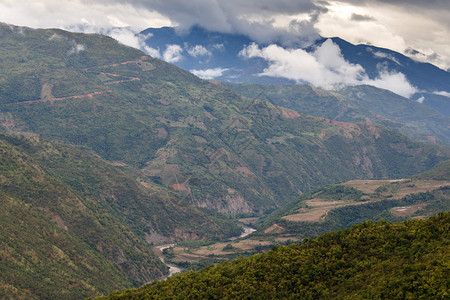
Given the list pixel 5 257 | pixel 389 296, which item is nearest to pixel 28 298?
pixel 5 257

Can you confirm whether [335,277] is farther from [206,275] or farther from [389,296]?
[206,275]

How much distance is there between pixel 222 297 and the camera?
391 feet

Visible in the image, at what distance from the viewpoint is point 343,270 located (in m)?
116

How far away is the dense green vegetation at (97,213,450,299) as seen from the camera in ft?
320

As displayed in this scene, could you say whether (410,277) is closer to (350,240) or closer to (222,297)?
(350,240)

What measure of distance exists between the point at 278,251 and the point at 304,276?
19410mm

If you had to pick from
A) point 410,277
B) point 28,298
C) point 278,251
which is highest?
point 410,277

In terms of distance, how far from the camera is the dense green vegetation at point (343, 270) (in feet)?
320

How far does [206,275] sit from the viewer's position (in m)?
135

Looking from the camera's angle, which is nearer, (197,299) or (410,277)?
(410,277)

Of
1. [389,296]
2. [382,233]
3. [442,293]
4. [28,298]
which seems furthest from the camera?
[28,298]

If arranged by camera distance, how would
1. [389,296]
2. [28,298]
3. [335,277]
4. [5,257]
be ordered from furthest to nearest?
[5,257], [28,298], [335,277], [389,296]

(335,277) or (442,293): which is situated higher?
(442,293)

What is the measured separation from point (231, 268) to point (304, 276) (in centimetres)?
2604
